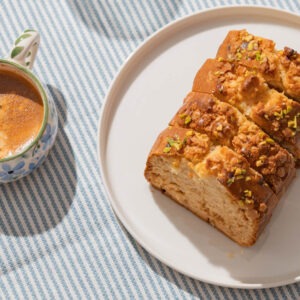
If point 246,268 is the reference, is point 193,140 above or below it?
above

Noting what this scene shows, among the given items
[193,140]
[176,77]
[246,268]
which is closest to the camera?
[193,140]

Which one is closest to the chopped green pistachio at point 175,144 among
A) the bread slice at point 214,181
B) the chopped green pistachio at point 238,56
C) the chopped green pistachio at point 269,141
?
the bread slice at point 214,181

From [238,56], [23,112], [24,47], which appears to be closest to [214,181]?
[238,56]

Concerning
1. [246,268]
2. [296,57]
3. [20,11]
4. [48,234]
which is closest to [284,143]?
[296,57]

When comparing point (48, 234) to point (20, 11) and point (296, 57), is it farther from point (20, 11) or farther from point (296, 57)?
point (296, 57)

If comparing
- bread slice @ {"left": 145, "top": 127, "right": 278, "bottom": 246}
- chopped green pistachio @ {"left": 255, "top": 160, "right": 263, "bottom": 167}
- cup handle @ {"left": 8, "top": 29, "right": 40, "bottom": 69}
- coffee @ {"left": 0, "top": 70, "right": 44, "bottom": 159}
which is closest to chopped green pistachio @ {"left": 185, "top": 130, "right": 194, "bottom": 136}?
bread slice @ {"left": 145, "top": 127, "right": 278, "bottom": 246}

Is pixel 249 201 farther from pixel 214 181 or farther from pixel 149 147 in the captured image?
pixel 149 147

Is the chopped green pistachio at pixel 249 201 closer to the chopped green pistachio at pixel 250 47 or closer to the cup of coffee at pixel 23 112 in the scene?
the chopped green pistachio at pixel 250 47
